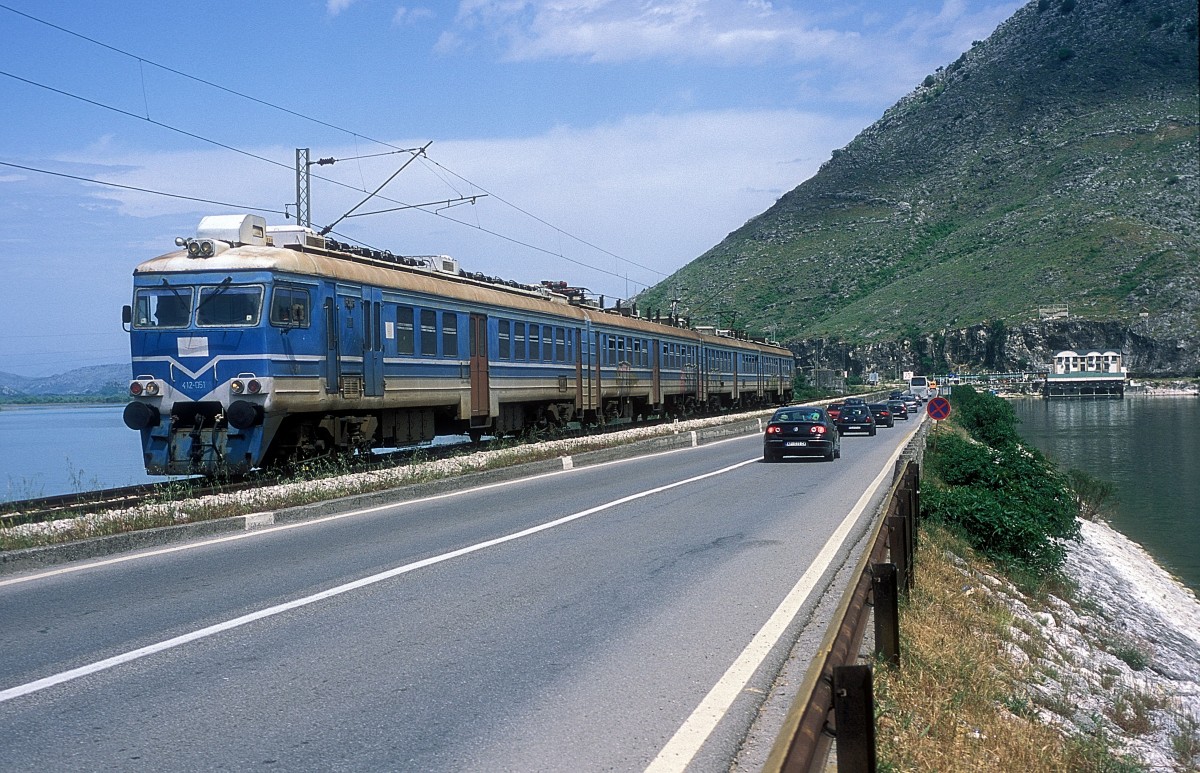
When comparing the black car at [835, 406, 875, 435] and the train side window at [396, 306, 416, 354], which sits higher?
the train side window at [396, 306, 416, 354]

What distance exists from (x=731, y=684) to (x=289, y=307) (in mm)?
13270

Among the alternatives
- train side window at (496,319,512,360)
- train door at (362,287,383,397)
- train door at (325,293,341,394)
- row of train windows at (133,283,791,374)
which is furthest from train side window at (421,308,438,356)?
train side window at (496,319,512,360)

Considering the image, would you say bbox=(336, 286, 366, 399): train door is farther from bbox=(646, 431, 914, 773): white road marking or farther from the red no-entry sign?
the red no-entry sign

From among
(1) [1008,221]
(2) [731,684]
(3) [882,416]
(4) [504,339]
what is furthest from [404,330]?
(1) [1008,221]

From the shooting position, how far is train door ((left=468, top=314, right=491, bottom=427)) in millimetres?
24109

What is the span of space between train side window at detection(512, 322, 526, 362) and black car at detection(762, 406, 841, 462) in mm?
→ 6449

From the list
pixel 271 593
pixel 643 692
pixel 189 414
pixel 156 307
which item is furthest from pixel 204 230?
pixel 643 692

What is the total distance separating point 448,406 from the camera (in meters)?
23.5

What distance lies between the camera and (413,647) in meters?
6.95

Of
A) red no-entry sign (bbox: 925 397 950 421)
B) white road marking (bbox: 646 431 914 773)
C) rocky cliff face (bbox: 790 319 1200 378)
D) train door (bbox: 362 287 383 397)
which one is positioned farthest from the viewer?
rocky cliff face (bbox: 790 319 1200 378)

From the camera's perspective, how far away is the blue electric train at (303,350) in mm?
17188

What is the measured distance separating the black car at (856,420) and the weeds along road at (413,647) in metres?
29.6

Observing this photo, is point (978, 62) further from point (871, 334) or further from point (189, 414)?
point (189, 414)

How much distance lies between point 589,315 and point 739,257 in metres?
138
